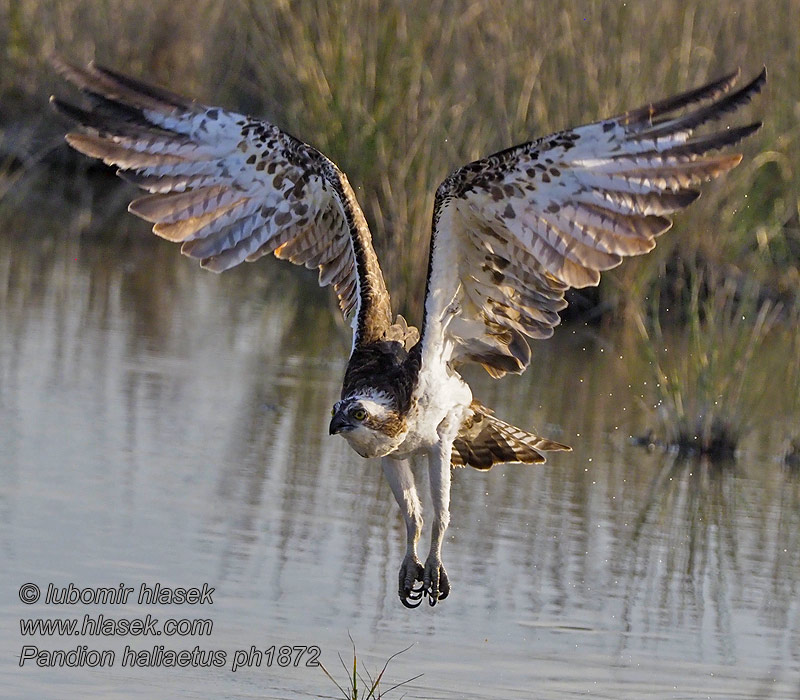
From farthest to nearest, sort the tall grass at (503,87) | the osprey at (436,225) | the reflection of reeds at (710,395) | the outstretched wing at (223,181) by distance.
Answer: the tall grass at (503,87)
the reflection of reeds at (710,395)
the outstretched wing at (223,181)
the osprey at (436,225)

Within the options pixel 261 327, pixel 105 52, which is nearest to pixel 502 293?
pixel 261 327

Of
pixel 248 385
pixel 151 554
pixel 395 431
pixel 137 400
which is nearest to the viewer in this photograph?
pixel 395 431

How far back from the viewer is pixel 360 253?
764 cm

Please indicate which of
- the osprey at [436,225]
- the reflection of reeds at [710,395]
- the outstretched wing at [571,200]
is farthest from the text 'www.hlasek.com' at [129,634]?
the reflection of reeds at [710,395]

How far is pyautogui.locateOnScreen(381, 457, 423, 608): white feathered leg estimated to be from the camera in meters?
7.23

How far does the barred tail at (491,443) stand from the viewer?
781 cm

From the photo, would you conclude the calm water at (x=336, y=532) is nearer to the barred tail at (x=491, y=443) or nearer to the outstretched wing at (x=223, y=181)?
the barred tail at (x=491, y=443)

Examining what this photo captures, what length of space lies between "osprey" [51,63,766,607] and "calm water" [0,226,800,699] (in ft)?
1.75

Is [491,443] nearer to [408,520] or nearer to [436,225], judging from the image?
[408,520]

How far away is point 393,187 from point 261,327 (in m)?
1.79

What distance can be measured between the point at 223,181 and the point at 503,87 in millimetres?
7323

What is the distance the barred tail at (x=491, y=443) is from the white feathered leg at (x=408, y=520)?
1.57 feet

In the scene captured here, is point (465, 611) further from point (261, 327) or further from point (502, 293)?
point (261, 327)

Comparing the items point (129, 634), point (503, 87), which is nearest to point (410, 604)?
point (129, 634)
